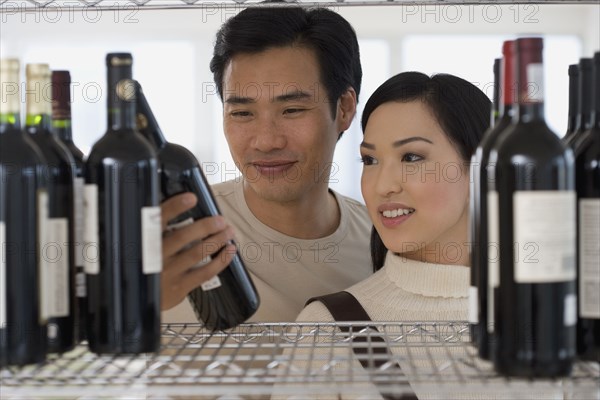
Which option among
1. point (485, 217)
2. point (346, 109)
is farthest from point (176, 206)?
point (346, 109)

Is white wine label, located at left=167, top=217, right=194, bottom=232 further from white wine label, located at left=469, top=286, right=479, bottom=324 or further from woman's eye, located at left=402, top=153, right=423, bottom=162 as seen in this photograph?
woman's eye, located at left=402, top=153, right=423, bottom=162

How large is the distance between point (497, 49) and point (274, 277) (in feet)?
13.3

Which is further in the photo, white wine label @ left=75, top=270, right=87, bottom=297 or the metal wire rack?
white wine label @ left=75, top=270, right=87, bottom=297

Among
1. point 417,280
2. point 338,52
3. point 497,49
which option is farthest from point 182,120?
point 417,280

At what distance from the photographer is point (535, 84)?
0.83 m

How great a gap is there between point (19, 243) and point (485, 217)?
Result: 52cm

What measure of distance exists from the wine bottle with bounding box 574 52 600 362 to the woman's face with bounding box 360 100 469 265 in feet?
1.61

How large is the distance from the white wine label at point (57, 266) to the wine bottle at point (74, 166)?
0.02m

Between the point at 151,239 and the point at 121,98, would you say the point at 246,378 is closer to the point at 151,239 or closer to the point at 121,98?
the point at 151,239

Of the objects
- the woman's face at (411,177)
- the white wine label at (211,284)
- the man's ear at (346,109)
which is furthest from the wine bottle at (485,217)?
the man's ear at (346,109)

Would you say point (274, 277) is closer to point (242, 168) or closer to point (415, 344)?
point (242, 168)

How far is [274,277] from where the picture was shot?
1753 mm

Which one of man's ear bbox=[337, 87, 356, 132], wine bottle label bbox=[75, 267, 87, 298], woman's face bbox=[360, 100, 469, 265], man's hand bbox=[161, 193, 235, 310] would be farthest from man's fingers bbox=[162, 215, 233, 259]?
man's ear bbox=[337, 87, 356, 132]

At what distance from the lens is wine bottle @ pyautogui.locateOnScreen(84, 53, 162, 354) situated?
0.85 metres
